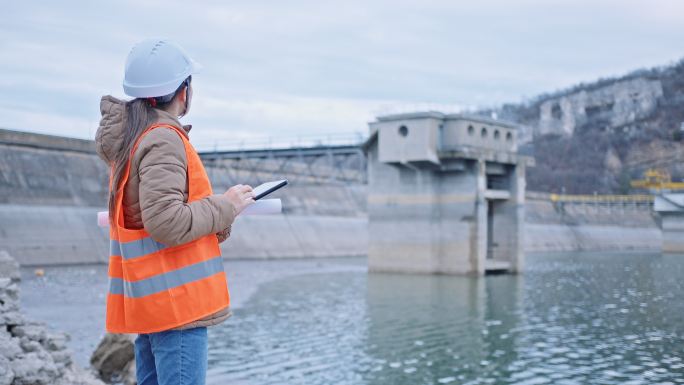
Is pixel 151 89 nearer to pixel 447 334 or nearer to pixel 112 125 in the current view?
pixel 112 125

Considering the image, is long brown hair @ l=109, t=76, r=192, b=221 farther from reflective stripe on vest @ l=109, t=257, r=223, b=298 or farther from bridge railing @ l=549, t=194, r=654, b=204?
bridge railing @ l=549, t=194, r=654, b=204

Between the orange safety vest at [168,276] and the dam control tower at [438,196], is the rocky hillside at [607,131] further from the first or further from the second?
the orange safety vest at [168,276]

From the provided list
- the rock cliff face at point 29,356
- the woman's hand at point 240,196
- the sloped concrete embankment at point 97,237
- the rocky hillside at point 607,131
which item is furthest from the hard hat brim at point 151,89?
the rocky hillside at point 607,131

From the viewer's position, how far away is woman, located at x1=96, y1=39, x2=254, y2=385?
11.3 feet

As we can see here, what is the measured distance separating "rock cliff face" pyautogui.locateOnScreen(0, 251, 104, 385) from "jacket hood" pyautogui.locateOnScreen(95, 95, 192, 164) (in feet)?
13.2

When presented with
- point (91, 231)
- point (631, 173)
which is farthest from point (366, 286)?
point (631, 173)

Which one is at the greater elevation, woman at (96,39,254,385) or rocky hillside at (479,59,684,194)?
rocky hillside at (479,59,684,194)

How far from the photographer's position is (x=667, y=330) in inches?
696

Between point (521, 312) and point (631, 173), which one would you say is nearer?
point (521, 312)

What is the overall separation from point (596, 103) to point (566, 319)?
143 m

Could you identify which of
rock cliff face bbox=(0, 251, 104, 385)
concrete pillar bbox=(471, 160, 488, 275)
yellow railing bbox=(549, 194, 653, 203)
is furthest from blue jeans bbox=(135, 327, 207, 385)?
yellow railing bbox=(549, 194, 653, 203)

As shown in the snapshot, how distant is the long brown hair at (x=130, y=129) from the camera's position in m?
3.64

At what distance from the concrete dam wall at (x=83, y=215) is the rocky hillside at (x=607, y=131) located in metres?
52.6

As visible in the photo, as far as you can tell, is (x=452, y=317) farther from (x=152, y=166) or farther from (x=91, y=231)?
(x=91, y=231)
